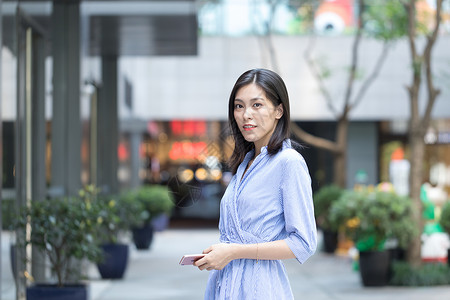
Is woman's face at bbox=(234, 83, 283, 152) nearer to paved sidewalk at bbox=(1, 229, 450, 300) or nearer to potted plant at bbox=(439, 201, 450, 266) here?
paved sidewalk at bbox=(1, 229, 450, 300)

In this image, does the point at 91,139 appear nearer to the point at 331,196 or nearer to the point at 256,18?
the point at 331,196

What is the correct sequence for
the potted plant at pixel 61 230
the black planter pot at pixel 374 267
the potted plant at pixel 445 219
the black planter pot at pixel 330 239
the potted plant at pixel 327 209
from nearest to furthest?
the potted plant at pixel 61 230 → the black planter pot at pixel 374 267 → the potted plant at pixel 445 219 → the potted plant at pixel 327 209 → the black planter pot at pixel 330 239

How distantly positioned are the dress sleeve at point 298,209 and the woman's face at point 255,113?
17cm

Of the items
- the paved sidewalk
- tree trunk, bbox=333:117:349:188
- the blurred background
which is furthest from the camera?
tree trunk, bbox=333:117:349:188

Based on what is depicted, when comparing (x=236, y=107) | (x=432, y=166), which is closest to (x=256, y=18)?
(x=432, y=166)

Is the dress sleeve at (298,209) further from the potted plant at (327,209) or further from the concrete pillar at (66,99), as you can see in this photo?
the potted plant at (327,209)

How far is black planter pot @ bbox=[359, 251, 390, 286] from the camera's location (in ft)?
34.4

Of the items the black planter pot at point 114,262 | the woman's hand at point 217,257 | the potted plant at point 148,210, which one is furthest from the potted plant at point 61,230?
the potted plant at point 148,210

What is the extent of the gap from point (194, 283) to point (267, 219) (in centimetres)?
928

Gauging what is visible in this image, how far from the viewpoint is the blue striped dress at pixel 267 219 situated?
2424 mm

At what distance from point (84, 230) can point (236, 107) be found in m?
5.10

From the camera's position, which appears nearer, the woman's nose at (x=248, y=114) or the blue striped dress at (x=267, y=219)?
the blue striped dress at (x=267, y=219)

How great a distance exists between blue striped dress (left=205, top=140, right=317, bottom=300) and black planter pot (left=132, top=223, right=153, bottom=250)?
1459cm

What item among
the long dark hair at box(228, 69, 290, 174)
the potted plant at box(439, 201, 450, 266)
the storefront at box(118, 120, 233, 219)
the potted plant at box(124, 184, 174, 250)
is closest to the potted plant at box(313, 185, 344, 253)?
the potted plant at box(124, 184, 174, 250)
